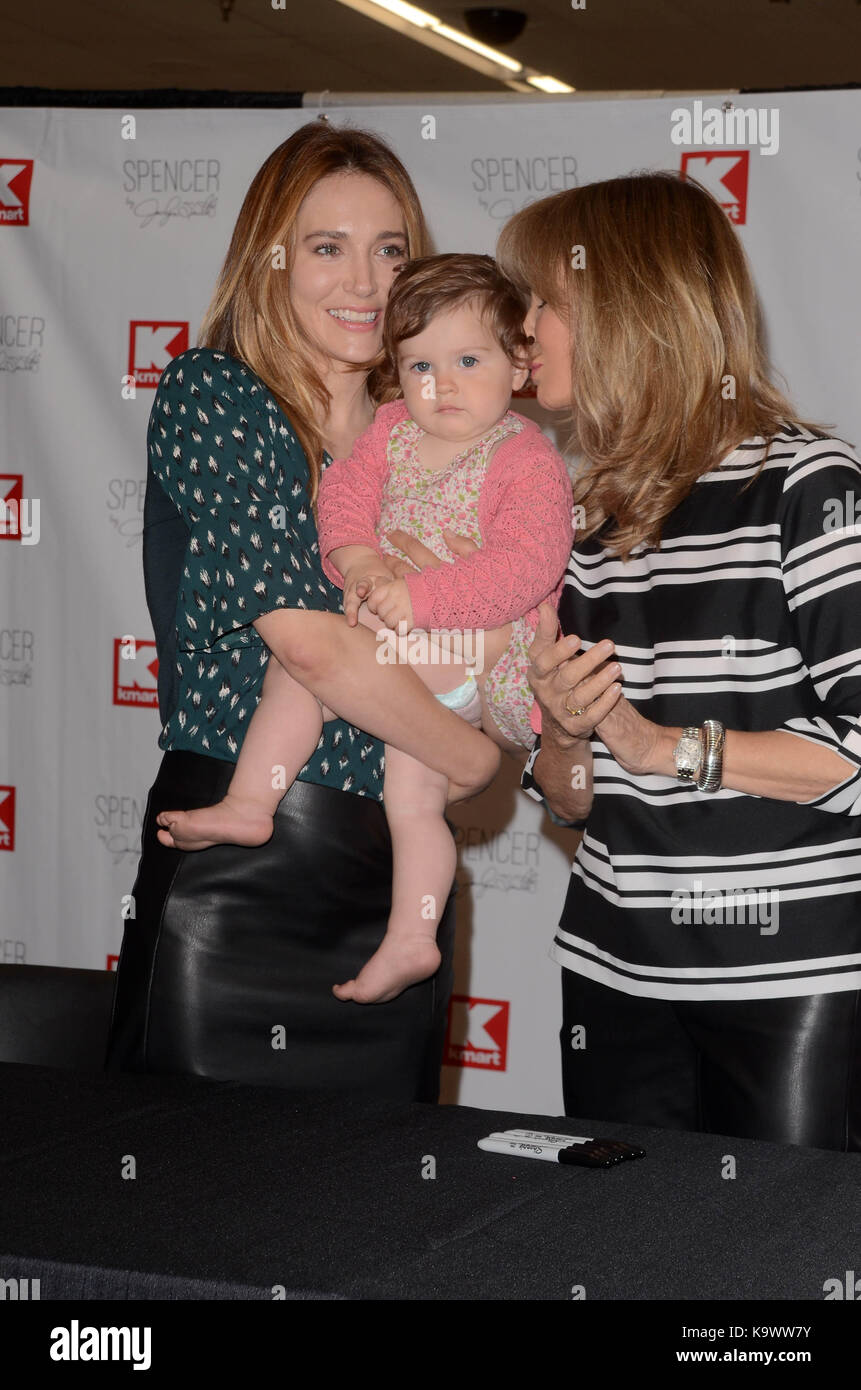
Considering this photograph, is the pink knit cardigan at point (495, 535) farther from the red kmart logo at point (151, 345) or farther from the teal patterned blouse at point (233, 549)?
the red kmart logo at point (151, 345)

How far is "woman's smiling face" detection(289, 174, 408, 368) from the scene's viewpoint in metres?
1.90

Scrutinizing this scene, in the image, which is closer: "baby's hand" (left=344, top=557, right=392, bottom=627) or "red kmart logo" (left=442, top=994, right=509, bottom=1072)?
"baby's hand" (left=344, top=557, right=392, bottom=627)

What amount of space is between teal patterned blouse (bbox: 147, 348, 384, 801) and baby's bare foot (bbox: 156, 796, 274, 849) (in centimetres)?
9

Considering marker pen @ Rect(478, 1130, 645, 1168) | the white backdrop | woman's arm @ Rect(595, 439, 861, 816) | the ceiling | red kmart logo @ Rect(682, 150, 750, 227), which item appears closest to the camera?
marker pen @ Rect(478, 1130, 645, 1168)

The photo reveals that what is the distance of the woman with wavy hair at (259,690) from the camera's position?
1.72 meters

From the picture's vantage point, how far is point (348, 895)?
1.78 m

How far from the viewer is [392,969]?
69.1 inches

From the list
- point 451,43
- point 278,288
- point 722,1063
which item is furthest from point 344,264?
point 451,43

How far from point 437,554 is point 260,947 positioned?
585 millimetres

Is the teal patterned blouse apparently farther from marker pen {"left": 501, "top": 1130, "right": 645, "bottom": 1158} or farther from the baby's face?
marker pen {"left": 501, "top": 1130, "right": 645, "bottom": 1158}

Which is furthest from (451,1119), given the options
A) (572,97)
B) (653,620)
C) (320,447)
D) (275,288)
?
(572,97)

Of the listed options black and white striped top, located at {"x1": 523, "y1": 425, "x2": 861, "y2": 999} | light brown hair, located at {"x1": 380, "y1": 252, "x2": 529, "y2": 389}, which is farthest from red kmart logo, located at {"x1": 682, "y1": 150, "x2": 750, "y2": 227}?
black and white striped top, located at {"x1": 523, "y1": 425, "x2": 861, "y2": 999}

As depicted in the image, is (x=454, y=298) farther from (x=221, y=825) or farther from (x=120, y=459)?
(x=120, y=459)
